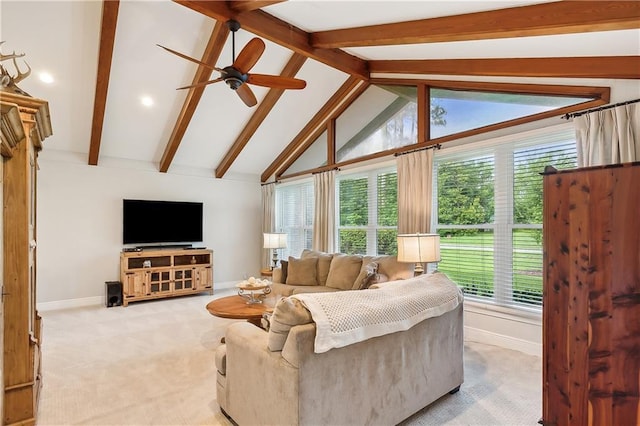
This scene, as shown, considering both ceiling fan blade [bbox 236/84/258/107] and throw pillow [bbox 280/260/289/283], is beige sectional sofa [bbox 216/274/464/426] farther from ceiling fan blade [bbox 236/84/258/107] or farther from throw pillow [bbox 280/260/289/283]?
throw pillow [bbox 280/260/289/283]

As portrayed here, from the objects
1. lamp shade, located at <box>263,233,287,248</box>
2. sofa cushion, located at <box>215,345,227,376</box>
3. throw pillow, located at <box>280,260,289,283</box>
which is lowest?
sofa cushion, located at <box>215,345,227,376</box>

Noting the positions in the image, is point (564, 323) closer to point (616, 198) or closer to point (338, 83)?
point (616, 198)

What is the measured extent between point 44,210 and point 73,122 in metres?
1.55

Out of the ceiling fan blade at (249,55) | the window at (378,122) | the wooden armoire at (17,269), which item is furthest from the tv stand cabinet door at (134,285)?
the ceiling fan blade at (249,55)

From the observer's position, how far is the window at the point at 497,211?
346cm

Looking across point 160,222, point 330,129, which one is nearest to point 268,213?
point 160,222

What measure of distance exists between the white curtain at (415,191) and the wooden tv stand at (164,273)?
3.89 m

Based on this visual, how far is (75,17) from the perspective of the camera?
11.2ft

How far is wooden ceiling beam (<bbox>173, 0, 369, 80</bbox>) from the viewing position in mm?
3113

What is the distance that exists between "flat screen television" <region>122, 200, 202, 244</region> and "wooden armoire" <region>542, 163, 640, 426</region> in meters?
6.14

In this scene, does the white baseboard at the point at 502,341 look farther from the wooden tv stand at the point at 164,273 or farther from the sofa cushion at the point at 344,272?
the wooden tv stand at the point at 164,273

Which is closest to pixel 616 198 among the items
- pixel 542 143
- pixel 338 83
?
pixel 542 143

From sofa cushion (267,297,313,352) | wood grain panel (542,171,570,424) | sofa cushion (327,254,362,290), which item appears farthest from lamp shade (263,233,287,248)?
wood grain panel (542,171,570,424)

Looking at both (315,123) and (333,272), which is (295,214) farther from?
(333,272)
